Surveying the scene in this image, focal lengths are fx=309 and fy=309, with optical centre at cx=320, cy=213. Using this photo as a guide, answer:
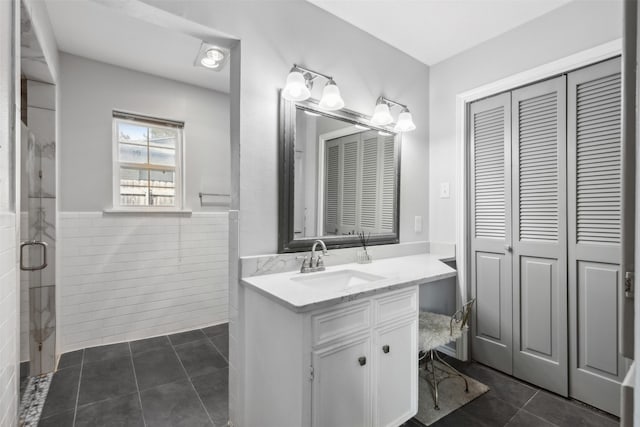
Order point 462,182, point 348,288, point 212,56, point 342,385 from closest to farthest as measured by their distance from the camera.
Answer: point 342,385 < point 348,288 < point 212,56 < point 462,182

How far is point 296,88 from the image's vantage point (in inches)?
69.2

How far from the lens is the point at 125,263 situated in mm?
2818

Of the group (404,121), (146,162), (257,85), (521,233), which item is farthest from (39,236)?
(521,233)

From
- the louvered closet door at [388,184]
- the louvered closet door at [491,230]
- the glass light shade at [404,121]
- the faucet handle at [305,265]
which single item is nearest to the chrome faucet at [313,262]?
the faucet handle at [305,265]

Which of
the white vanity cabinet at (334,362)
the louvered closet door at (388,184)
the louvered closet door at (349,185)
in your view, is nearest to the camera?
the white vanity cabinet at (334,362)

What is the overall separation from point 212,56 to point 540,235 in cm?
275

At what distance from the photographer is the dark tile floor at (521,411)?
180 cm

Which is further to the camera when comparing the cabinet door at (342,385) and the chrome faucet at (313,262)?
the chrome faucet at (313,262)

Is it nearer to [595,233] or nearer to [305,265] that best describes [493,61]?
[595,233]

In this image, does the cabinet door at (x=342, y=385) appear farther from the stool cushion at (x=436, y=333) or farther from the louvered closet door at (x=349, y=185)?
Answer: the louvered closet door at (x=349, y=185)

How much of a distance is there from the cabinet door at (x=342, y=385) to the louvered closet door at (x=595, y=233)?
150cm

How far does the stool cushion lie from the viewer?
190 centimetres

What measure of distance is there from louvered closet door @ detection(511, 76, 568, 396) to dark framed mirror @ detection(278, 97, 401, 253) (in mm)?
877

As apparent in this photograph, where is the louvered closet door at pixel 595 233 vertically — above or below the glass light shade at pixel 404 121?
below
